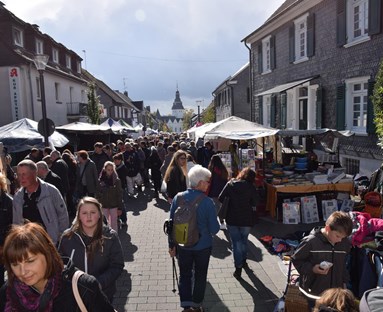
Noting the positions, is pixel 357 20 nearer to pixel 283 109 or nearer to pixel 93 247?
pixel 283 109

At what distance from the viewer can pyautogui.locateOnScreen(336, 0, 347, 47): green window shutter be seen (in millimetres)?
13313

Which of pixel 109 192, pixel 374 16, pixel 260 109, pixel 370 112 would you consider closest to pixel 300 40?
pixel 374 16

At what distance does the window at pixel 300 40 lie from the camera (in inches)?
663

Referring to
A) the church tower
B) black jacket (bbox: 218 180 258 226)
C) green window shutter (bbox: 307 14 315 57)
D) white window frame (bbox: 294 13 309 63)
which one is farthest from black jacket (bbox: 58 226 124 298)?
the church tower

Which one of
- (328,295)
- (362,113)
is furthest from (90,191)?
(362,113)

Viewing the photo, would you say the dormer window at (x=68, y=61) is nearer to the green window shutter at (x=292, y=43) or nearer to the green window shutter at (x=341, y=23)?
the green window shutter at (x=292, y=43)

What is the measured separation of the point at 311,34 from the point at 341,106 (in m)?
3.98

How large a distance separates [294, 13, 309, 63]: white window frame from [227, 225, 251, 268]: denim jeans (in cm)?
1309

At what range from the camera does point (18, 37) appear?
21.6m

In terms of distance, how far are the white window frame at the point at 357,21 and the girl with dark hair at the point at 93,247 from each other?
12.0 m

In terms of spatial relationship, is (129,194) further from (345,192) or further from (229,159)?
(345,192)

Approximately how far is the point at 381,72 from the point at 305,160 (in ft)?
10.2

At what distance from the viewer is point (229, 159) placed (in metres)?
11.7

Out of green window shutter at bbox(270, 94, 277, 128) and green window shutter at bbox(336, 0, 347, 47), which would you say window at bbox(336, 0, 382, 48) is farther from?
Answer: green window shutter at bbox(270, 94, 277, 128)
